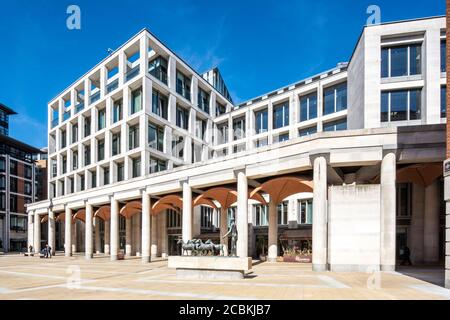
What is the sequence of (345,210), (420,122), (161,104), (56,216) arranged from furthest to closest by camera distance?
(56,216) < (161,104) < (420,122) < (345,210)

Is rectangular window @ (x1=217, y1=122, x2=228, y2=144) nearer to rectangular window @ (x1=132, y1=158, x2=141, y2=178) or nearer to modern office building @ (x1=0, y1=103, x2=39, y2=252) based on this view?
rectangular window @ (x1=132, y1=158, x2=141, y2=178)

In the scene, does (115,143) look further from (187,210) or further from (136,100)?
(187,210)

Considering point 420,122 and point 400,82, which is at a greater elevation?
point 400,82

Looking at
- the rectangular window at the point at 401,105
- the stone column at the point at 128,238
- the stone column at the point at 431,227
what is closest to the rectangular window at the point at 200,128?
the stone column at the point at 128,238

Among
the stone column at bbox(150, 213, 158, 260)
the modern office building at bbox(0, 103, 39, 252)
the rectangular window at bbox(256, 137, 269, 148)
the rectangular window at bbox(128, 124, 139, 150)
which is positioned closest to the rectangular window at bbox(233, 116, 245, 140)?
the rectangular window at bbox(256, 137, 269, 148)

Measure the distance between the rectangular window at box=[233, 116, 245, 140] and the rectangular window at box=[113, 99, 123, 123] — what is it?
17609mm

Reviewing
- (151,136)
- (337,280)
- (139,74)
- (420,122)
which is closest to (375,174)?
(420,122)

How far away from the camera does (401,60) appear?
2772 centimetres

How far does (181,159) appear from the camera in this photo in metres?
44.1

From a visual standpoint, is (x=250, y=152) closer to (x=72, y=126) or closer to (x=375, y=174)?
(x=375, y=174)

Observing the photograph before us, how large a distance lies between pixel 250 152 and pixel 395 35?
17.1m

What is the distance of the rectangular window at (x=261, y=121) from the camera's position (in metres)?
46.7

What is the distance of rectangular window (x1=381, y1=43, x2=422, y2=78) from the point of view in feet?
89.6

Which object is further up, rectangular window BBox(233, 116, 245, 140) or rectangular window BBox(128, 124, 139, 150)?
rectangular window BBox(233, 116, 245, 140)
